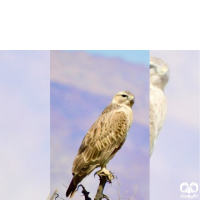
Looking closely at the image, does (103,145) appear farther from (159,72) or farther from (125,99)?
(159,72)

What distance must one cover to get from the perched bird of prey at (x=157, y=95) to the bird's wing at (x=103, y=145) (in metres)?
0.27

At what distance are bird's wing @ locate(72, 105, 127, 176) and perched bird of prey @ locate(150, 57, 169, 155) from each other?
0.87 ft

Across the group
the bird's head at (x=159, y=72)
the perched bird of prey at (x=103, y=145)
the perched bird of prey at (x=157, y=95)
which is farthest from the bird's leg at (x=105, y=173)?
the bird's head at (x=159, y=72)

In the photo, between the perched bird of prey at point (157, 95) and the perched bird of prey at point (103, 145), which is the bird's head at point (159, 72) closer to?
the perched bird of prey at point (157, 95)

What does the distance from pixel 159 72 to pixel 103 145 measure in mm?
779

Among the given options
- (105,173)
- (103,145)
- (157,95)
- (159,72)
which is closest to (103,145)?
(103,145)

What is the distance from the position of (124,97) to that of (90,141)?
1.49 ft

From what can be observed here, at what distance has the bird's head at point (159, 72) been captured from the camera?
4426 mm

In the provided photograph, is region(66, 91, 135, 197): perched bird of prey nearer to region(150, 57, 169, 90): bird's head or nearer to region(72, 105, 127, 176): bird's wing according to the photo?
region(72, 105, 127, 176): bird's wing

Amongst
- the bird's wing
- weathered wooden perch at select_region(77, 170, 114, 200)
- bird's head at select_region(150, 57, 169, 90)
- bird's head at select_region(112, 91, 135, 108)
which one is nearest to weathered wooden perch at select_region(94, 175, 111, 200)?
weathered wooden perch at select_region(77, 170, 114, 200)

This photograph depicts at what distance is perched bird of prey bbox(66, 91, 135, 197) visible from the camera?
4.27m

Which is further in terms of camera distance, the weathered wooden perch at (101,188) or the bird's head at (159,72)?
the bird's head at (159,72)
